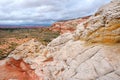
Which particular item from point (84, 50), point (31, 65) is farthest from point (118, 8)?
point (31, 65)

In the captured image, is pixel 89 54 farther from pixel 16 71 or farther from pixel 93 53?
pixel 16 71

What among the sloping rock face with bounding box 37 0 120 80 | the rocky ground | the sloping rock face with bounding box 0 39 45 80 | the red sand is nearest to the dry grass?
the red sand

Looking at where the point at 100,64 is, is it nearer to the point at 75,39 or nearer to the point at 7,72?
the point at 75,39

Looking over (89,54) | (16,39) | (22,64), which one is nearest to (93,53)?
(89,54)

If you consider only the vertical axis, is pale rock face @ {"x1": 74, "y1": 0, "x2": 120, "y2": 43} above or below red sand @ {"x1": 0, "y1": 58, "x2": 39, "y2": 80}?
above

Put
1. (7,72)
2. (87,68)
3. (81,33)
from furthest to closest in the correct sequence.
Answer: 1. (7,72)
2. (81,33)
3. (87,68)

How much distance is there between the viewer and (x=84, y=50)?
1723cm

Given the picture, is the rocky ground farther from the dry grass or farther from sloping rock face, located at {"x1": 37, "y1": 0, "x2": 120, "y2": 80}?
the dry grass

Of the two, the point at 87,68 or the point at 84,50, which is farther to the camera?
the point at 84,50

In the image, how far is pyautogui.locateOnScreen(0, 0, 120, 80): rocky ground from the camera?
14.4 m

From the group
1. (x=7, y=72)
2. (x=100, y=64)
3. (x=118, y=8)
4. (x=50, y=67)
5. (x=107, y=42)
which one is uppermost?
(x=118, y=8)

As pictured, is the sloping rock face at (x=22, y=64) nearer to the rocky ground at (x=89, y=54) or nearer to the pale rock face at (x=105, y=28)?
the rocky ground at (x=89, y=54)

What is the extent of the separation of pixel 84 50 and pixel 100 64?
2828mm

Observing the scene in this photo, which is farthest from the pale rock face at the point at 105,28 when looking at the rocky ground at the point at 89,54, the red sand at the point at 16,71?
the red sand at the point at 16,71
